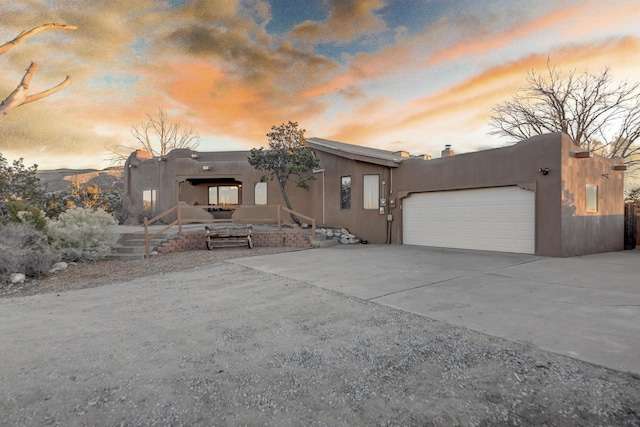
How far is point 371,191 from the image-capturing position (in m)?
12.3

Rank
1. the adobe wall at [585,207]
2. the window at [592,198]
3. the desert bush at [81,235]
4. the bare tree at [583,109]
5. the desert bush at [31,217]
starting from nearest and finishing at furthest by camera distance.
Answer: the desert bush at [31,217]
the desert bush at [81,235]
the adobe wall at [585,207]
the window at [592,198]
the bare tree at [583,109]

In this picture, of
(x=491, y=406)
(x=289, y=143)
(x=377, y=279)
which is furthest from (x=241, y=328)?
(x=289, y=143)

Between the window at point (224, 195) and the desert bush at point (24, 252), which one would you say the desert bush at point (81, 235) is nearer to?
the desert bush at point (24, 252)

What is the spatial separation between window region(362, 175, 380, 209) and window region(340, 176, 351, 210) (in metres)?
0.72

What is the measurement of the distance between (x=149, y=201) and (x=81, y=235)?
10790mm

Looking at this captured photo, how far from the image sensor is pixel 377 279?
18.7 ft

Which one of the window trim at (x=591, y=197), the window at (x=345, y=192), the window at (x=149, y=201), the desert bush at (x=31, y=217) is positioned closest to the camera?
the desert bush at (x=31, y=217)

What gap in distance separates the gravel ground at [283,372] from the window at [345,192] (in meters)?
9.00

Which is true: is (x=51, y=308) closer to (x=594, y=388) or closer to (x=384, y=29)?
(x=594, y=388)

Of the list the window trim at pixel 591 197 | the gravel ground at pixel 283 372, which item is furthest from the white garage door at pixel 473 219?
the gravel ground at pixel 283 372

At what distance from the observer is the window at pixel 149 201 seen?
17828 mm

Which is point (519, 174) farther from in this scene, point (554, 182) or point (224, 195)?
point (224, 195)

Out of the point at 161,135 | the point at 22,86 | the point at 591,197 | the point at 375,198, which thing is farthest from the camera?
the point at 161,135

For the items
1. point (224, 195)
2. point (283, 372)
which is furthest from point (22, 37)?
point (224, 195)
